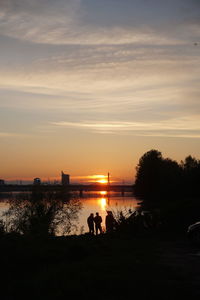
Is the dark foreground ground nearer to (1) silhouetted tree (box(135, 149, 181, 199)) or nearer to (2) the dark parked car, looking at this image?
(2) the dark parked car

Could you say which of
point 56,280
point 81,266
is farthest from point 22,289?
point 81,266

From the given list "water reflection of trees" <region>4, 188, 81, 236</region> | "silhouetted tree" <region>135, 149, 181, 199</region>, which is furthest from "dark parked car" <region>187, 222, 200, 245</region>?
"silhouetted tree" <region>135, 149, 181, 199</region>

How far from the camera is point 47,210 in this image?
43.8 m

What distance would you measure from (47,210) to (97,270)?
29.6m

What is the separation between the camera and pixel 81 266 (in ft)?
51.1

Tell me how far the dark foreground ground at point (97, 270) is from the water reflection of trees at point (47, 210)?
19.9 m

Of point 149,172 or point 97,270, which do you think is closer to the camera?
point 97,270

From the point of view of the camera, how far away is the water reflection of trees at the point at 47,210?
136 ft

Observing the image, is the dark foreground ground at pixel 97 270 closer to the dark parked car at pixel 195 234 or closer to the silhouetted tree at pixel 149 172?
the dark parked car at pixel 195 234

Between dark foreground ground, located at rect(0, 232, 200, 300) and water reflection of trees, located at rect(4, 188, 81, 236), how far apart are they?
19875 millimetres

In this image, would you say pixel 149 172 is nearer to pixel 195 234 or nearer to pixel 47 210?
pixel 47 210

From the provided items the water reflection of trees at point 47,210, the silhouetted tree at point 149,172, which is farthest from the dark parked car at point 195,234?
the silhouetted tree at point 149,172

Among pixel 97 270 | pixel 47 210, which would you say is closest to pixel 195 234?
pixel 97 270

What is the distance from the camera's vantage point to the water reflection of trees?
41438 millimetres
